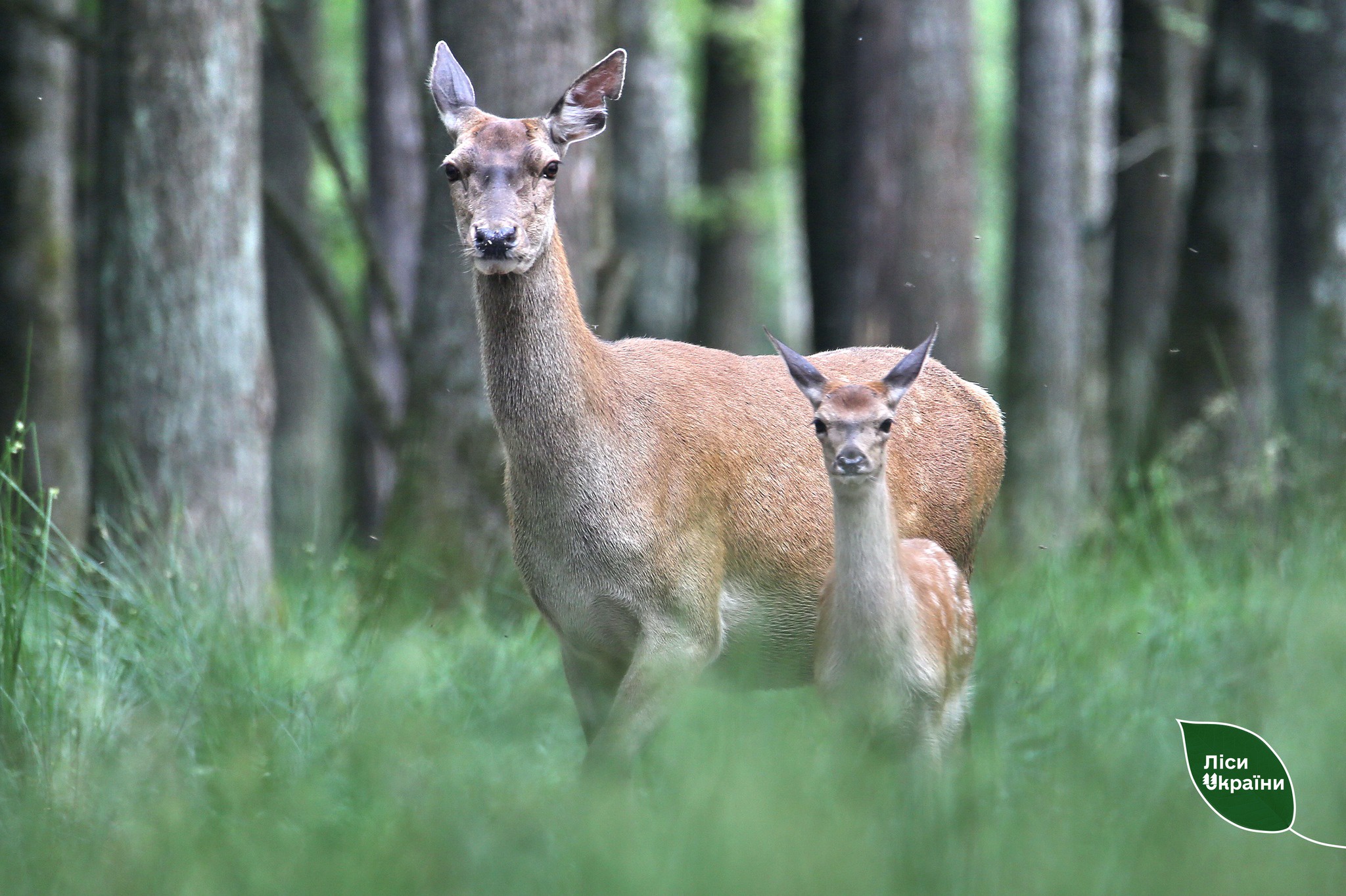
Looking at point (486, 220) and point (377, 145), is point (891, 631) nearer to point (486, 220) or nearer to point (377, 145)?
point (486, 220)

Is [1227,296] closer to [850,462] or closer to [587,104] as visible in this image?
[587,104]

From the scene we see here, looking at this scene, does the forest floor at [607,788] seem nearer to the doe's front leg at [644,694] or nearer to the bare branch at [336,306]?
the doe's front leg at [644,694]

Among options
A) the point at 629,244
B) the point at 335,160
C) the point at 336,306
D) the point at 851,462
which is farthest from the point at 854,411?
the point at 629,244

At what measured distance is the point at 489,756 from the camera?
498 cm

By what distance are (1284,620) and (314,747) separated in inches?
143

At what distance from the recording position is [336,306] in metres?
10.8

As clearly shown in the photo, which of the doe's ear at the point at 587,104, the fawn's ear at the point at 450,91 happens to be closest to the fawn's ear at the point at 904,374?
the doe's ear at the point at 587,104

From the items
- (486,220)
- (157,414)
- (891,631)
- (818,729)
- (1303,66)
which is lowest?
(818,729)

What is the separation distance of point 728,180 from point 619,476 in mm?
13009

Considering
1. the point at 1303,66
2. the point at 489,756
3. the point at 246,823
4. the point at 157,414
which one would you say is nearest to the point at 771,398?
the point at 489,756

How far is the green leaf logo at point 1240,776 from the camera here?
4.10 metres

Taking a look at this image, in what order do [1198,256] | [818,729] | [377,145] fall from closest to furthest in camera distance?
[818,729]
[1198,256]
[377,145]

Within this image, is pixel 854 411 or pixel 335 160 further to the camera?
pixel 335 160

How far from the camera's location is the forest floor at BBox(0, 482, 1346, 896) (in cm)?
366
